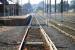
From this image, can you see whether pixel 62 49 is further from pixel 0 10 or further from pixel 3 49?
pixel 0 10

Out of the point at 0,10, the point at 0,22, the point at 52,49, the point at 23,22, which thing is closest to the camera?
the point at 52,49

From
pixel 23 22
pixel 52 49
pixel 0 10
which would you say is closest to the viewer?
pixel 52 49

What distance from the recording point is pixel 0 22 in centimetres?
4166

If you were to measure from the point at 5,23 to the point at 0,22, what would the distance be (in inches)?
33.5

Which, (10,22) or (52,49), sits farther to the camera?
(10,22)

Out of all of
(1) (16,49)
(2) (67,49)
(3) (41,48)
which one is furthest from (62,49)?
(1) (16,49)

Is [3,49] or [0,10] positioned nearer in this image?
[3,49]

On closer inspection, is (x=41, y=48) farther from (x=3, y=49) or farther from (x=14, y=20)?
(x=14, y=20)

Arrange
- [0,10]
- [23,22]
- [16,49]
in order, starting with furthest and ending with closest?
[0,10] < [23,22] < [16,49]

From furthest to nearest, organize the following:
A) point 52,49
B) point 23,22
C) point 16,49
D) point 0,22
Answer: point 23,22 → point 0,22 → point 16,49 → point 52,49

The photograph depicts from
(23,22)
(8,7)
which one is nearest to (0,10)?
(8,7)

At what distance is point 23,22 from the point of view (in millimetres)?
45000

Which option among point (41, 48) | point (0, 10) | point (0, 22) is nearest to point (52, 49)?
point (41, 48)

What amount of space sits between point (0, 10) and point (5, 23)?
86.4 feet
